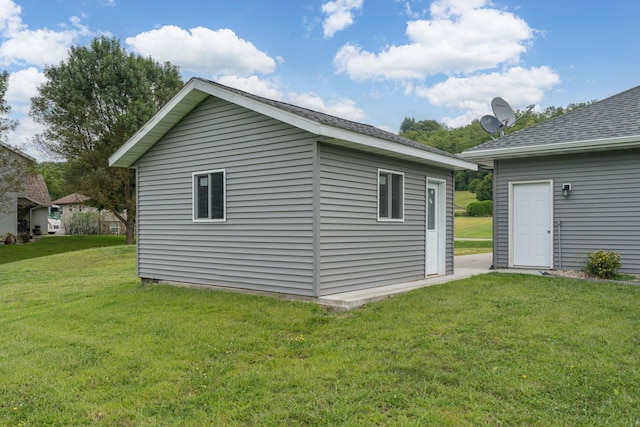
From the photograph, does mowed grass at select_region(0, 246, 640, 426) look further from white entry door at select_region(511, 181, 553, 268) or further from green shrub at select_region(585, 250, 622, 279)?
white entry door at select_region(511, 181, 553, 268)

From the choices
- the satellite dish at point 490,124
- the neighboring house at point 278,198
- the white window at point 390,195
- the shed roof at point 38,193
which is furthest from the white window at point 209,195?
the shed roof at point 38,193

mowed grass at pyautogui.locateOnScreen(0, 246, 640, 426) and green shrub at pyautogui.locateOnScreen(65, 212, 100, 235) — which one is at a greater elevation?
green shrub at pyautogui.locateOnScreen(65, 212, 100, 235)

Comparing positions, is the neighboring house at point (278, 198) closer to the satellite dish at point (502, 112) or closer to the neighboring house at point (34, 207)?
the satellite dish at point (502, 112)

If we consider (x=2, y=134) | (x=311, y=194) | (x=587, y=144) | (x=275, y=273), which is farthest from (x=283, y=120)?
(x=2, y=134)

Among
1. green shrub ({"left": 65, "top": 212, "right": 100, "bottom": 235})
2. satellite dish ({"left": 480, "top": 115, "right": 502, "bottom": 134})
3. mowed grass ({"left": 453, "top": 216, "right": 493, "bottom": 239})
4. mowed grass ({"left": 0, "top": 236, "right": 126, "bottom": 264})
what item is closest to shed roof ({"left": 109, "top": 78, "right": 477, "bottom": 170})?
satellite dish ({"left": 480, "top": 115, "right": 502, "bottom": 134})

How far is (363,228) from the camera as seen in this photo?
7496mm

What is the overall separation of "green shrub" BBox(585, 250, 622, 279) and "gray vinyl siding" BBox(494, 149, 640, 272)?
1.56 ft

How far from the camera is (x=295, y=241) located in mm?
6887

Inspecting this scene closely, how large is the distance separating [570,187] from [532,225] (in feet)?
3.82

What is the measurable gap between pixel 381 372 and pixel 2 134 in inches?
793

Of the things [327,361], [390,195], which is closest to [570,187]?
[390,195]

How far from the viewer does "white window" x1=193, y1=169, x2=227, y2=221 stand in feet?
26.2

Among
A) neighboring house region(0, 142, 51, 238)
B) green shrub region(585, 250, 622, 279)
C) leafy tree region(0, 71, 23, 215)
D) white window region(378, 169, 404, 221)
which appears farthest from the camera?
neighboring house region(0, 142, 51, 238)

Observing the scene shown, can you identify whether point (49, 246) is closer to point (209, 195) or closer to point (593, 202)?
point (209, 195)
